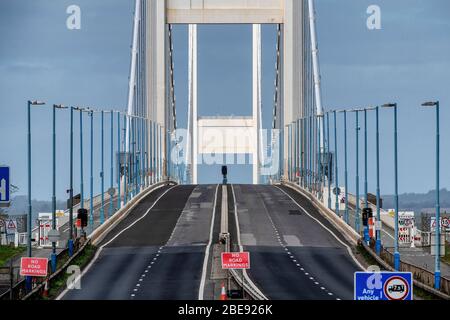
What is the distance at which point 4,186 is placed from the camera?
3347cm

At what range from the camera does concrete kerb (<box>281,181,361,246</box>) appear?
283ft

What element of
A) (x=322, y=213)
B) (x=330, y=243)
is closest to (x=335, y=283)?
(x=330, y=243)

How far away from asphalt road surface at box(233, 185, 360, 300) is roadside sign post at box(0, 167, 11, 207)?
69.8 feet

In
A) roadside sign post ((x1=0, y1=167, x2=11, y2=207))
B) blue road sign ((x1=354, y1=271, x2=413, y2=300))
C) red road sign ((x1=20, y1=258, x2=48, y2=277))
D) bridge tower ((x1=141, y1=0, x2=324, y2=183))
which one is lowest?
red road sign ((x1=20, y1=258, x2=48, y2=277))

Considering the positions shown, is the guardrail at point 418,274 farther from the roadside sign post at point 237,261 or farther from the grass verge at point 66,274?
the grass verge at point 66,274

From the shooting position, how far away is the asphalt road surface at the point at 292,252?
58.2m

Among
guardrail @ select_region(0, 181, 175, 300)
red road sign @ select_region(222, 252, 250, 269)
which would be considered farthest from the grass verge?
red road sign @ select_region(222, 252, 250, 269)

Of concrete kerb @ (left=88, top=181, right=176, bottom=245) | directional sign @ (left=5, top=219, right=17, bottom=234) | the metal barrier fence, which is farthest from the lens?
directional sign @ (left=5, top=219, right=17, bottom=234)

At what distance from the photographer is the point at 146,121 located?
170625 millimetres

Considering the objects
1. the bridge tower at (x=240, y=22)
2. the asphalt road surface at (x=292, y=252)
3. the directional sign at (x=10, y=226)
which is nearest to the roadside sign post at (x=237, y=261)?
the asphalt road surface at (x=292, y=252)

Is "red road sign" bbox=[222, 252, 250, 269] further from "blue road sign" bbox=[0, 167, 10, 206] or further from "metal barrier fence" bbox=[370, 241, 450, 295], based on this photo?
"blue road sign" bbox=[0, 167, 10, 206]

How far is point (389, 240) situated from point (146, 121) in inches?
2983

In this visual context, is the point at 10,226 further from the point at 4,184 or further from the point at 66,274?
the point at 4,184
